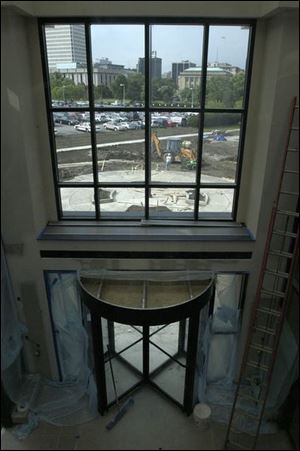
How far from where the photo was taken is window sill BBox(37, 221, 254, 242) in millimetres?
3451

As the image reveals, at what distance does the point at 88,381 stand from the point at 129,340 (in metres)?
0.69

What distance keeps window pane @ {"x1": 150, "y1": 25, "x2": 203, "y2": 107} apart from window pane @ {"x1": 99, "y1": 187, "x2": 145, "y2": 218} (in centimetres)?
94

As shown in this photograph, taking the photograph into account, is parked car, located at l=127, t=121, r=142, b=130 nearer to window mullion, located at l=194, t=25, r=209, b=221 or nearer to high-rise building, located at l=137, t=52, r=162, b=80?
high-rise building, located at l=137, t=52, r=162, b=80

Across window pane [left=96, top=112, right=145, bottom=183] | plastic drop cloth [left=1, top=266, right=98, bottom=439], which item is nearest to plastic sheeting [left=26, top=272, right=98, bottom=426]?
plastic drop cloth [left=1, top=266, right=98, bottom=439]

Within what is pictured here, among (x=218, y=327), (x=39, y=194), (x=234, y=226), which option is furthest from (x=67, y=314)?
(x=234, y=226)

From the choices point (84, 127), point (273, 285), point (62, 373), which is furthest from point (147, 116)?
point (62, 373)

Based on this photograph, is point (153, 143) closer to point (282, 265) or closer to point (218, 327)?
point (282, 265)

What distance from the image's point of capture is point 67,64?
10.4 ft

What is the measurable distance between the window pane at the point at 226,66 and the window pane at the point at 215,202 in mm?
865

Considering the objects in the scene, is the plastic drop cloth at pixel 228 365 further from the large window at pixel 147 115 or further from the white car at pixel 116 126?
the white car at pixel 116 126

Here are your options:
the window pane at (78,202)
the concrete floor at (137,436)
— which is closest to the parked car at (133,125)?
the window pane at (78,202)

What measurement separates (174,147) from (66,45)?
4.50 feet

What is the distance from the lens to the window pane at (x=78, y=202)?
3.67 metres

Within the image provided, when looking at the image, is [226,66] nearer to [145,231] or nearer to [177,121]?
[177,121]
